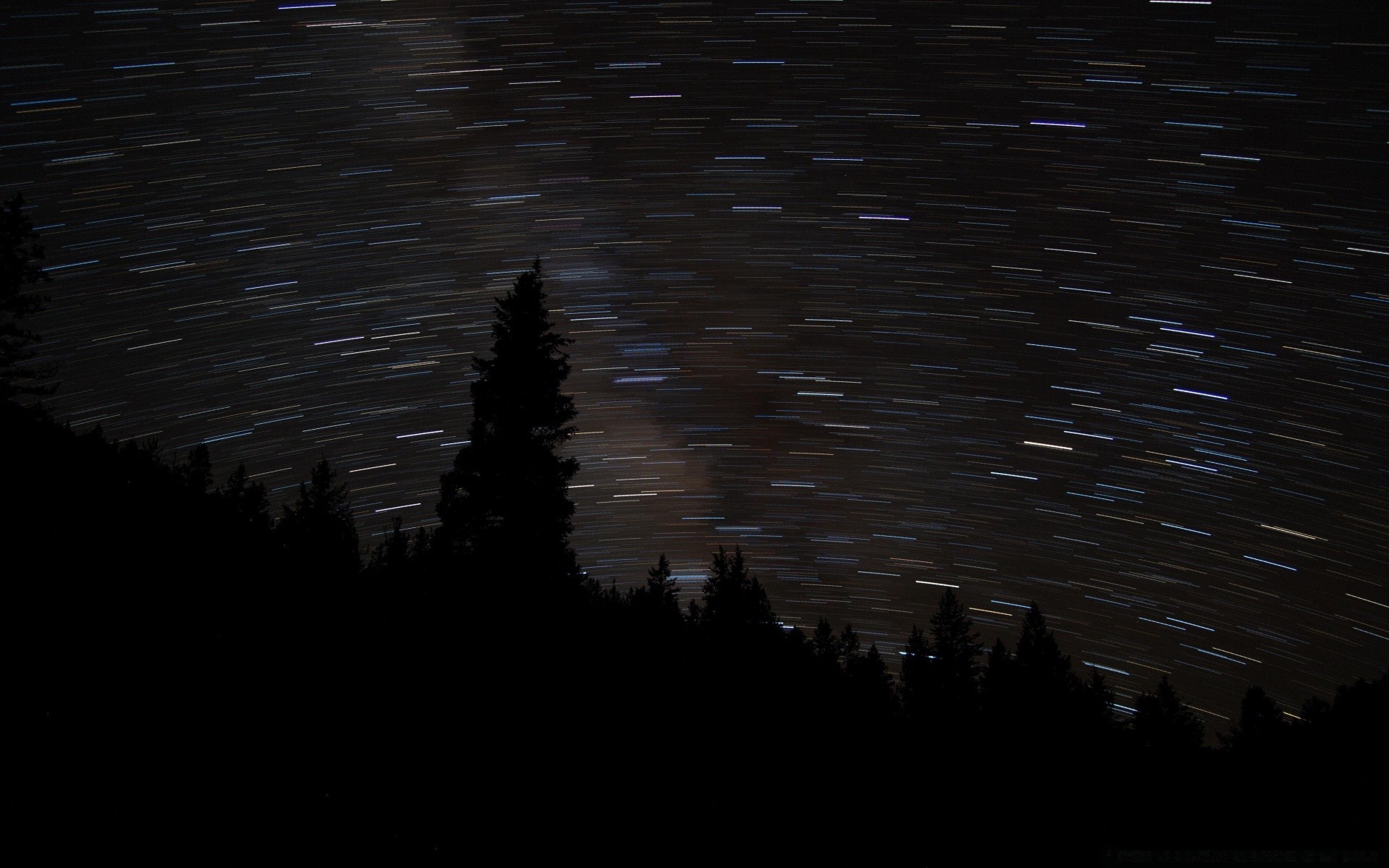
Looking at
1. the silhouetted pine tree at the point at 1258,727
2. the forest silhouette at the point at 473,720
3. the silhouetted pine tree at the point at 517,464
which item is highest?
the silhouetted pine tree at the point at 517,464

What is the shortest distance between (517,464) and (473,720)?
11475 millimetres

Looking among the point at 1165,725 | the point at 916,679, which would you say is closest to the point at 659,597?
the point at 916,679

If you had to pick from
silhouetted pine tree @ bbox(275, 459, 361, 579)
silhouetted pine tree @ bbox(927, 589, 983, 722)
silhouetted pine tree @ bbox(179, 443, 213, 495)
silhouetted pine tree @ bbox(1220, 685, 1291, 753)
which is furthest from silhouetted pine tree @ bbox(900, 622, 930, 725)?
silhouetted pine tree @ bbox(179, 443, 213, 495)

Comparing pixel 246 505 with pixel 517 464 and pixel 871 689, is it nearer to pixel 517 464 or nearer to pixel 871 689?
pixel 517 464

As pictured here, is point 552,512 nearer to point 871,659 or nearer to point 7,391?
point 871,659

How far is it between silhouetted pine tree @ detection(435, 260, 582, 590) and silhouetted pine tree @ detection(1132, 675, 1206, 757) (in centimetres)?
1931

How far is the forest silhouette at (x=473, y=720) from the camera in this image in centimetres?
612

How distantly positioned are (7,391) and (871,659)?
32550 millimetres

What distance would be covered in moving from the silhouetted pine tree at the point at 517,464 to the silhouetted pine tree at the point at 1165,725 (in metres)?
19.3

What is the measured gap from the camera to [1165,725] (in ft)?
100

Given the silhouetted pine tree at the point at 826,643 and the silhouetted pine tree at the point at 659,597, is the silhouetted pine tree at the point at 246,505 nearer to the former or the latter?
the silhouetted pine tree at the point at 659,597

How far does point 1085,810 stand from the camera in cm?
1177

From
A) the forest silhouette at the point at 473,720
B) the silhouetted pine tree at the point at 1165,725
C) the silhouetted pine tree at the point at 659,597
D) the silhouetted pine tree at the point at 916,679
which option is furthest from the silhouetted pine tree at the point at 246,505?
the silhouetted pine tree at the point at 1165,725

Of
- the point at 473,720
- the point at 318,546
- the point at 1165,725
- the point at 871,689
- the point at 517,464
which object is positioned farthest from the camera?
the point at 1165,725
